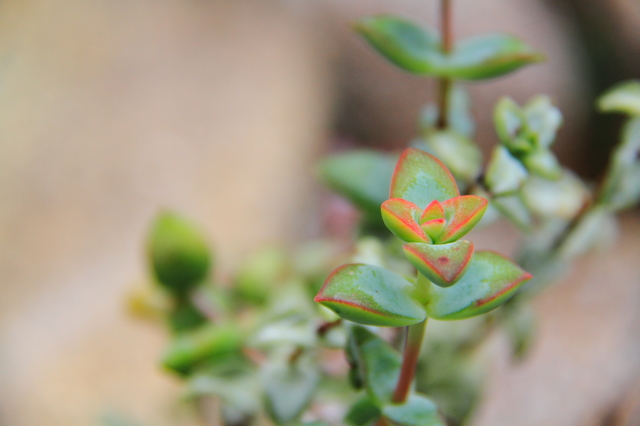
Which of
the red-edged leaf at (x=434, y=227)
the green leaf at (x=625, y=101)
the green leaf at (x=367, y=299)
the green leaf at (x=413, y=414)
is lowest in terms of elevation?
the green leaf at (x=413, y=414)

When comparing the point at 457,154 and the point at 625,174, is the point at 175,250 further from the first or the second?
the point at 625,174

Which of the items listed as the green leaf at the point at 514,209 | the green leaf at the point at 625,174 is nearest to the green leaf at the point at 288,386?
the green leaf at the point at 514,209

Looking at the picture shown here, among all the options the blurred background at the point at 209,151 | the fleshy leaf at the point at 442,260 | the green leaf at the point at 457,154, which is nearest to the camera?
the fleshy leaf at the point at 442,260

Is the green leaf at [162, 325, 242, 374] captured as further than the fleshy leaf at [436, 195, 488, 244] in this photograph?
Yes

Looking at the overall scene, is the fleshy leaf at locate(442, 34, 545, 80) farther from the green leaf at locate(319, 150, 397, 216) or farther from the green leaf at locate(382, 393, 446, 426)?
the green leaf at locate(382, 393, 446, 426)

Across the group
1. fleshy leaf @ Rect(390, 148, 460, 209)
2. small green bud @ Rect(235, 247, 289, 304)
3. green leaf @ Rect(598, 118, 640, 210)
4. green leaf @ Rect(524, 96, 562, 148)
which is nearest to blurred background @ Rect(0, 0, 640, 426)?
small green bud @ Rect(235, 247, 289, 304)

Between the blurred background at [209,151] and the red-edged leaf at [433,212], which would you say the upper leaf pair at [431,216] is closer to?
the red-edged leaf at [433,212]

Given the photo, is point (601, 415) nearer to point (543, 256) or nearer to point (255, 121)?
point (543, 256)
